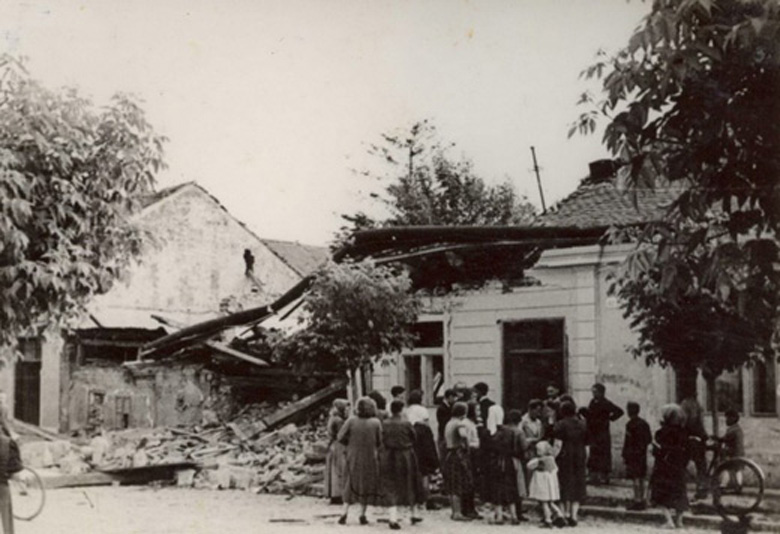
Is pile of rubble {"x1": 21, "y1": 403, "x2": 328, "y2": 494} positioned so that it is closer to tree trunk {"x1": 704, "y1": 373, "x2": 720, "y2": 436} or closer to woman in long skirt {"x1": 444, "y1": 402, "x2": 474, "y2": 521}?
woman in long skirt {"x1": 444, "y1": 402, "x2": 474, "y2": 521}

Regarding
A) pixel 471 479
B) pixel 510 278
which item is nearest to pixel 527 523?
pixel 471 479

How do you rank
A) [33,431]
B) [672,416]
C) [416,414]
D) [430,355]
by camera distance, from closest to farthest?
1. [672,416]
2. [416,414]
3. [430,355]
4. [33,431]

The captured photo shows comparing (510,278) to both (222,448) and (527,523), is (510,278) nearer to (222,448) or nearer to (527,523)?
(527,523)

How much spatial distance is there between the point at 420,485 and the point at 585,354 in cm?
403

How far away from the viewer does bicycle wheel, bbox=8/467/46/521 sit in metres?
11.6

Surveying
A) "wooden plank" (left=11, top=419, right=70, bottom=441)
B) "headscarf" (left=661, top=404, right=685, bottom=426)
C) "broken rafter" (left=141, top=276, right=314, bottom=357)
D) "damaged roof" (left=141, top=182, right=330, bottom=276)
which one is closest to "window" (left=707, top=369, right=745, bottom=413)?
"headscarf" (left=661, top=404, right=685, bottom=426)

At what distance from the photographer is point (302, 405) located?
58.1 ft

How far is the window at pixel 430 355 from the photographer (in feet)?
50.8

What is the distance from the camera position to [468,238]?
14312 mm

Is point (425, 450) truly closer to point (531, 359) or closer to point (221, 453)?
point (531, 359)

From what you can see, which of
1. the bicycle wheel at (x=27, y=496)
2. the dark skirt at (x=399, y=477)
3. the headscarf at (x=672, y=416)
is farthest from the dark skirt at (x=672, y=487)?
the bicycle wheel at (x=27, y=496)

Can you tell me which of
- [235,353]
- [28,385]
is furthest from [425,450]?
[28,385]

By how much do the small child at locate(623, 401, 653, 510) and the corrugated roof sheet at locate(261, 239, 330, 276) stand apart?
757 inches

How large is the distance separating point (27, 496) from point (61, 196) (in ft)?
22.8
